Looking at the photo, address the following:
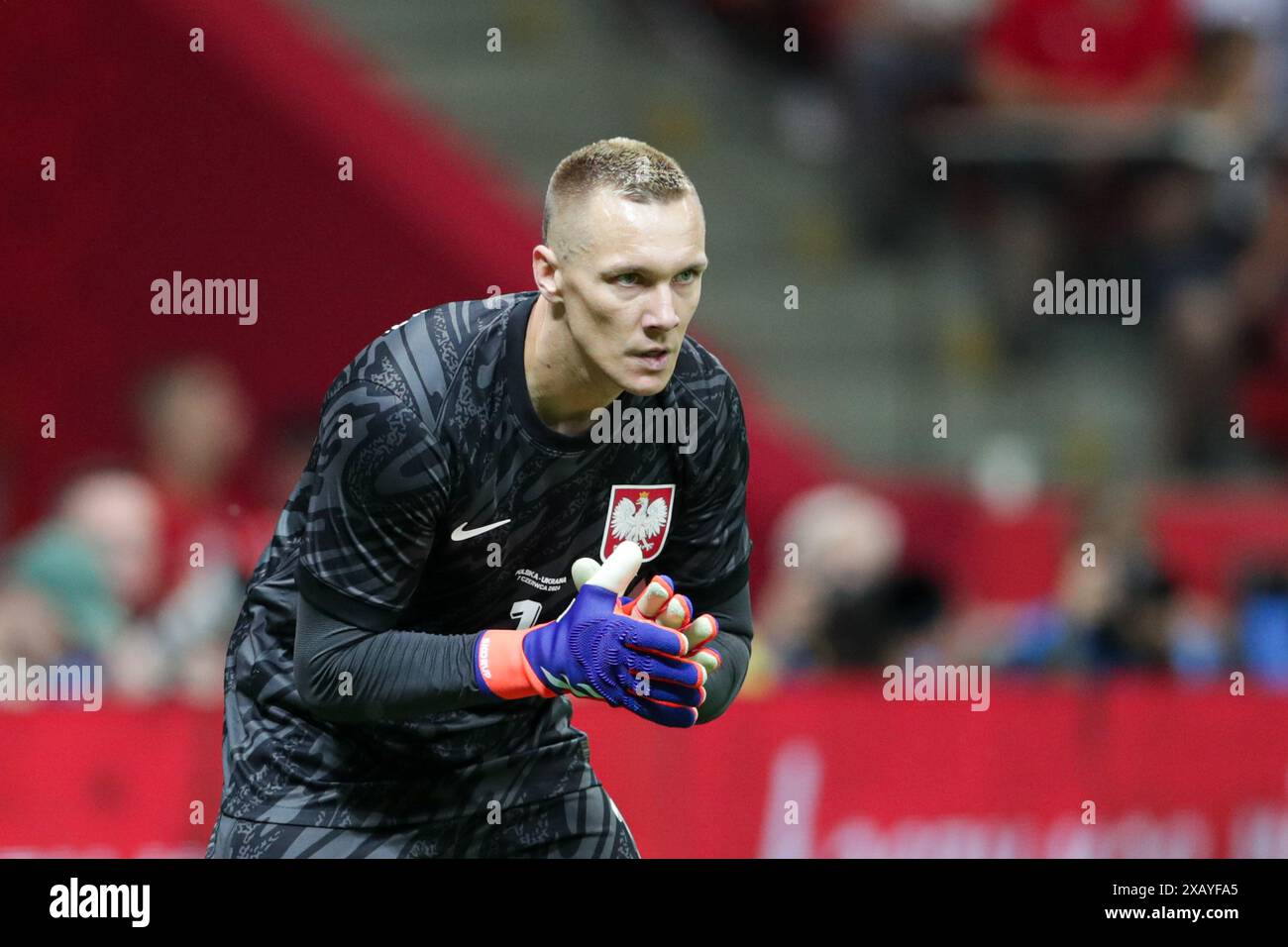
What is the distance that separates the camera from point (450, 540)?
4598 millimetres

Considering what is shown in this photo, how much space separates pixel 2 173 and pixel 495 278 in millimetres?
2576

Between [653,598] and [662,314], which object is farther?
[662,314]

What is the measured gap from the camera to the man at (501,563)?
441 cm

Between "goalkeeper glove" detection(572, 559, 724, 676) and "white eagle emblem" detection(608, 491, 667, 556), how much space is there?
0.28 metres

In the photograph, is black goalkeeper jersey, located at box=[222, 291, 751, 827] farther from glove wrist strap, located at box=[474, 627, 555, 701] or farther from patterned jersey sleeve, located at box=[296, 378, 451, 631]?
glove wrist strap, located at box=[474, 627, 555, 701]

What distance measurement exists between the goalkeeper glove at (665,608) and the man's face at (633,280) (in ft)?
1.35

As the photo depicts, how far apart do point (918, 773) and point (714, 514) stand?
3.70 metres

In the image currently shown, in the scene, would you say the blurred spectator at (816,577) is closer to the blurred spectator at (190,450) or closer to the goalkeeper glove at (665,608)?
the blurred spectator at (190,450)

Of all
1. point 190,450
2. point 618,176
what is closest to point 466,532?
point 618,176

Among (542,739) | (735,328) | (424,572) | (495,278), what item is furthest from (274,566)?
(735,328)

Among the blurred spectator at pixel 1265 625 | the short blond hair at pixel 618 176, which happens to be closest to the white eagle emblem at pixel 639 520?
the short blond hair at pixel 618 176

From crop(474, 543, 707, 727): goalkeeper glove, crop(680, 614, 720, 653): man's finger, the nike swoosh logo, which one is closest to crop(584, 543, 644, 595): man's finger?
crop(474, 543, 707, 727): goalkeeper glove

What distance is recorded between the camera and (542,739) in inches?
198

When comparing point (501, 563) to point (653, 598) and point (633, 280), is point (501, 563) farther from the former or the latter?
point (633, 280)
